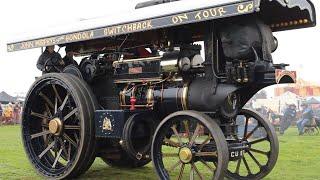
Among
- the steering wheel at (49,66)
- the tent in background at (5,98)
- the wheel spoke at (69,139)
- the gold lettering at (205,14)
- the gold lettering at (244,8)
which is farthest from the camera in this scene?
the tent in background at (5,98)

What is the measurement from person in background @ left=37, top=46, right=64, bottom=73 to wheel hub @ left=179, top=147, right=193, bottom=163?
108 inches

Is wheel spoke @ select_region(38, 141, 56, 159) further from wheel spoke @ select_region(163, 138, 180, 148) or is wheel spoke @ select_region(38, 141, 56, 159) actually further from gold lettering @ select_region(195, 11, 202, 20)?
gold lettering @ select_region(195, 11, 202, 20)

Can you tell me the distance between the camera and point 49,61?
6.81 metres

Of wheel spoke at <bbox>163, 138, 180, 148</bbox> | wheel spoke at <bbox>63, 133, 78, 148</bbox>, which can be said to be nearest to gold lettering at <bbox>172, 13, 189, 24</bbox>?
wheel spoke at <bbox>163, 138, 180, 148</bbox>

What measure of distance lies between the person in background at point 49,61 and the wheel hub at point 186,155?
2.74 metres

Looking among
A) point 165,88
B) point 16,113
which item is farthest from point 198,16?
point 16,113

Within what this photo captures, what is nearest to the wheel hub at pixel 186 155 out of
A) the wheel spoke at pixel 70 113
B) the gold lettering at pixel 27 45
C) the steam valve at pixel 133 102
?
the steam valve at pixel 133 102

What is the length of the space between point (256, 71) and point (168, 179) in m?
1.49

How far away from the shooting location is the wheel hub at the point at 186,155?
16.1ft

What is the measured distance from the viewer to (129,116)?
225 inches

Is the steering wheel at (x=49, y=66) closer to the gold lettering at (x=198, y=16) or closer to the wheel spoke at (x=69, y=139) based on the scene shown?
the wheel spoke at (x=69, y=139)

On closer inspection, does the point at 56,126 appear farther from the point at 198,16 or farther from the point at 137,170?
the point at 198,16

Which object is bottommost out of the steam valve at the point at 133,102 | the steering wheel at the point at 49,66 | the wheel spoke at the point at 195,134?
the wheel spoke at the point at 195,134

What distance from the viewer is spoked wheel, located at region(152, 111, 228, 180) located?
464cm
